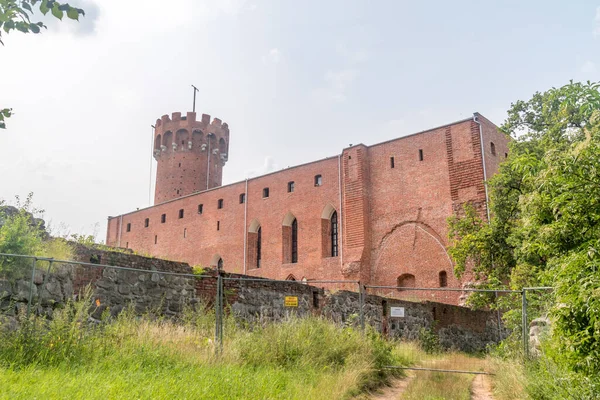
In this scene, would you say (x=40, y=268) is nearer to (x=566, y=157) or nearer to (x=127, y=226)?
(x=566, y=157)

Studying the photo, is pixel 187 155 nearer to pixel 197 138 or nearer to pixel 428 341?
pixel 197 138

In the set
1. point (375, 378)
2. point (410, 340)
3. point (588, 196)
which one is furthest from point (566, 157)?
point (410, 340)

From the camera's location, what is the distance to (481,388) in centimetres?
941

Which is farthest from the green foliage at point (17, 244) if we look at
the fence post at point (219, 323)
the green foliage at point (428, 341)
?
the green foliage at point (428, 341)

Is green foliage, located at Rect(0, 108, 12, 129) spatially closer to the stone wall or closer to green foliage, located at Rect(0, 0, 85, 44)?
green foliage, located at Rect(0, 0, 85, 44)

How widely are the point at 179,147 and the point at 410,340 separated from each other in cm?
2953

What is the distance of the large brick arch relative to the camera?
2438 cm

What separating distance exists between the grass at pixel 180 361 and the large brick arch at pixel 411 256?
1502 cm

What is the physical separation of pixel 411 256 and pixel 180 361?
19.5 metres

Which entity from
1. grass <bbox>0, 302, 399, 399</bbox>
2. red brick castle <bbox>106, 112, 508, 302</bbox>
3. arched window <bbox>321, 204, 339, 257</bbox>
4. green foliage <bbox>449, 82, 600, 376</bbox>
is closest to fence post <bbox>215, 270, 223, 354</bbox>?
grass <bbox>0, 302, 399, 399</bbox>

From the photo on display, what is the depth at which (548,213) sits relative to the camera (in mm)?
6578

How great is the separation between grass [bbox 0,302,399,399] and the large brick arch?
15024 millimetres

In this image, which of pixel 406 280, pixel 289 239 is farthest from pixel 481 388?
pixel 289 239

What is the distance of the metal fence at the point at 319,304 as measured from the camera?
8164mm
